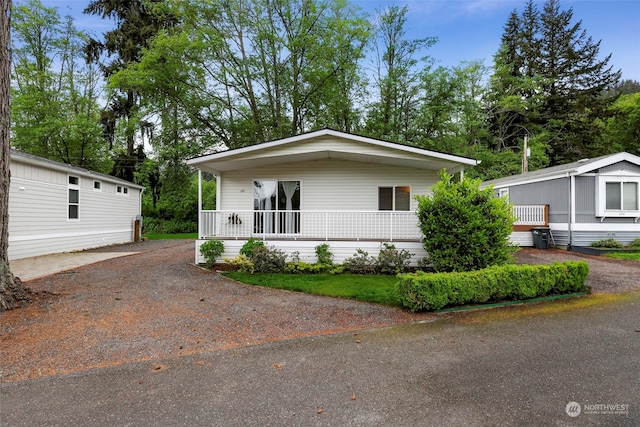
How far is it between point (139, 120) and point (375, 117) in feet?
47.7

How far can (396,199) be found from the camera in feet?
34.1

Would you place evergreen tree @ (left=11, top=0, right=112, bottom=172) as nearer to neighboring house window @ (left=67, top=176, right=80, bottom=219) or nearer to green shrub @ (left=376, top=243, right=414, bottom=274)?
neighboring house window @ (left=67, top=176, right=80, bottom=219)

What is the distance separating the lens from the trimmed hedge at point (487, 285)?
17.1ft

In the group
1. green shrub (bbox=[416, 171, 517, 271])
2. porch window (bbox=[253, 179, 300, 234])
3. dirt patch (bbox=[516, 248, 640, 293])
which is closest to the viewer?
green shrub (bbox=[416, 171, 517, 271])

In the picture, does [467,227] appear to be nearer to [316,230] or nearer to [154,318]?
[316,230]

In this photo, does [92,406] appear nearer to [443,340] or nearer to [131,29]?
[443,340]

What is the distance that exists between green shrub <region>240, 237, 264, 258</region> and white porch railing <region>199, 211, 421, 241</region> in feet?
1.47

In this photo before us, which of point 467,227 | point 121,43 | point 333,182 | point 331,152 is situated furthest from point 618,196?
point 121,43

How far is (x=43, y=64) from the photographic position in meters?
19.5

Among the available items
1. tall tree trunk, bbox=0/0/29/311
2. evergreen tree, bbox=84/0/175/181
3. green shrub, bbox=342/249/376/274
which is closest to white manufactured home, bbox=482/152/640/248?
green shrub, bbox=342/249/376/274

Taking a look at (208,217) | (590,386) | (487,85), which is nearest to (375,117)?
(487,85)

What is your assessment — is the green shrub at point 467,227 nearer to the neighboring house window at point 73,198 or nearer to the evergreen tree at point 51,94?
the neighboring house window at point 73,198

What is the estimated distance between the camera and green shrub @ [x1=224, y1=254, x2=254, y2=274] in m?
8.29

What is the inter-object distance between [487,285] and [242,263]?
18.9 ft
